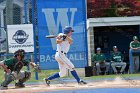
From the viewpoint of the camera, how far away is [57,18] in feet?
54.4

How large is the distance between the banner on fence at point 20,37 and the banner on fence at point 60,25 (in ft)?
2.69

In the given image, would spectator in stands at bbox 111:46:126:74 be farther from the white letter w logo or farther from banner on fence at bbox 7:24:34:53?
banner on fence at bbox 7:24:34:53

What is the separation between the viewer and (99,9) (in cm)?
2152

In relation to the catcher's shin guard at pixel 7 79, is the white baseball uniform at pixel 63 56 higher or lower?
higher

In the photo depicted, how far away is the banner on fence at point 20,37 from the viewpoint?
1546cm

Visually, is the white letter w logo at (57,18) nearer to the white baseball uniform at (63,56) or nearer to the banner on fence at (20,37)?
the banner on fence at (20,37)

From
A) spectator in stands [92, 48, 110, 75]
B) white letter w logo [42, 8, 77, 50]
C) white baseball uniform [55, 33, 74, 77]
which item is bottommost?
spectator in stands [92, 48, 110, 75]

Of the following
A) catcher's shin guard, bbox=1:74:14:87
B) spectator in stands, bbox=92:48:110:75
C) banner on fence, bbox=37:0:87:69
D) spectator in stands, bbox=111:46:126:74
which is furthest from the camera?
spectator in stands, bbox=111:46:126:74

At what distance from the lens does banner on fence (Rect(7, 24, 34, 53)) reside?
15.5m

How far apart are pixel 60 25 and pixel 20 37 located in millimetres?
1747

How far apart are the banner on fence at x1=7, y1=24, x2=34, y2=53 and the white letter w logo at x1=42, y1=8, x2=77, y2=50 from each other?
112 centimetres

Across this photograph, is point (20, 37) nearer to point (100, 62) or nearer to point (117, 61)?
point (100, 62)

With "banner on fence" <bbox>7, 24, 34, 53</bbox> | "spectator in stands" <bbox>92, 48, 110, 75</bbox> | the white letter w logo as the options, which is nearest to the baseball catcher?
"banner on fence" <bbox>7, 24, 34, 53</bbox>

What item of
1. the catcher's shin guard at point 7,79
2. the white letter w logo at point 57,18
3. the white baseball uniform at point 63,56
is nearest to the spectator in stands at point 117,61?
the white letter w logo at point 57,18
